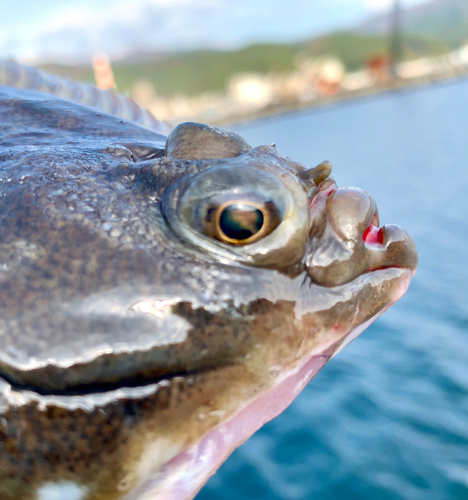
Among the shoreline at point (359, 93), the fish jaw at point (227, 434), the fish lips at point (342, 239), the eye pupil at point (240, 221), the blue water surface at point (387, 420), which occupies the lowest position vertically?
the fish jaw at point (227, 434)

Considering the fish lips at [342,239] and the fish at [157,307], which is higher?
the fish lips at [342,239]

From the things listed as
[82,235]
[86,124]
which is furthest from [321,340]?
[86,124]

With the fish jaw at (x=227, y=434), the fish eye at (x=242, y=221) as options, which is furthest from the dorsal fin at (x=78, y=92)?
the fish jaw at (x=227, y=434)

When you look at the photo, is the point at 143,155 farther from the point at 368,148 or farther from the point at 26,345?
the point at 368,148

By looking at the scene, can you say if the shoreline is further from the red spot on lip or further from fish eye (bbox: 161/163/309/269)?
fish eye (bbox: 161/163/309/269)

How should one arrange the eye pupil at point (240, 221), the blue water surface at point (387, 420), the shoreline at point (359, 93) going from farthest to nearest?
the shoreline at point (359, 93) → the blue water surface at point (387, 420) → the eye pupil at point (240, 221)

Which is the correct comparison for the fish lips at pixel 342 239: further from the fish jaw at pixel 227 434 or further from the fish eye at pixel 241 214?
the fish jaw at pixel 227 434

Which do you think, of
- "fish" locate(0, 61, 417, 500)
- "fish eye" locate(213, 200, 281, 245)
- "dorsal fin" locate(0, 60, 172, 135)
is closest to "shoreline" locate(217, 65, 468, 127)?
"dorsal fin" locate(0, 60, 172, 135)
